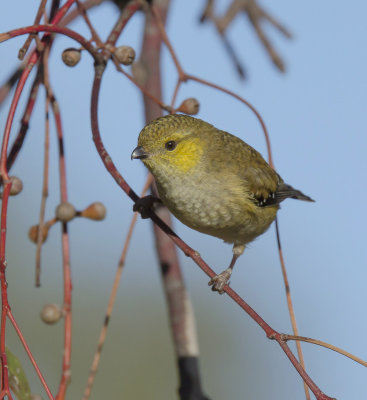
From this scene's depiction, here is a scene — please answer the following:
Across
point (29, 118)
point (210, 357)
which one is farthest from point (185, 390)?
point (210, 357)

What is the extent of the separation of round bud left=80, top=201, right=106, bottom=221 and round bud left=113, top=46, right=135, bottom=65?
581 mm

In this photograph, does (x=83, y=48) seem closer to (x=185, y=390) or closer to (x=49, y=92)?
(x=49, y=92)

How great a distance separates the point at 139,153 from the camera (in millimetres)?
3252

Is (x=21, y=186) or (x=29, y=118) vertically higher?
(x=29, y=118)

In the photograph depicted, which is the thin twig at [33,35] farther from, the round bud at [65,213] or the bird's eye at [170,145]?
the bird's eye at [170,145]

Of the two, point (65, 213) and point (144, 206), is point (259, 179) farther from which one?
point (65, 213)

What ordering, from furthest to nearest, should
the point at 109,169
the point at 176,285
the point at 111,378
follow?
the point at 111,378 < the point at 176,285 < the point at 109,169

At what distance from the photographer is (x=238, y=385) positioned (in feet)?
21.2

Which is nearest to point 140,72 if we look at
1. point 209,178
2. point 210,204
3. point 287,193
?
point 209,178

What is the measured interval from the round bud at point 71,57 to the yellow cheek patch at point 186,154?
2.57ft

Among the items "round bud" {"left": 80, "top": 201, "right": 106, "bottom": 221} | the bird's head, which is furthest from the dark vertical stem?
"round bud" {"left": 80, "top": 201, "right": 106, "bottom": 221}

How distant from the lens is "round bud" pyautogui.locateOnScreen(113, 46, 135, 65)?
2.75m

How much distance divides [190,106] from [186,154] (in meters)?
0.56

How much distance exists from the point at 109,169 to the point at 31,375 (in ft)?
10.8
